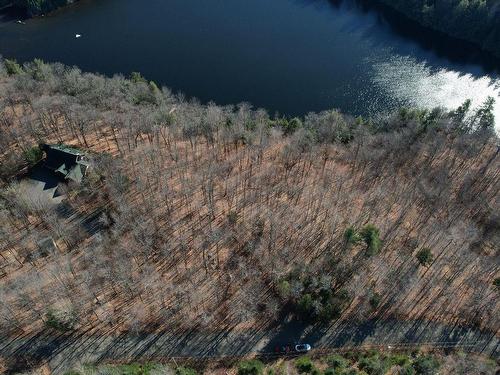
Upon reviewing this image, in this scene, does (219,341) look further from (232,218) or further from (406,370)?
(406,370)

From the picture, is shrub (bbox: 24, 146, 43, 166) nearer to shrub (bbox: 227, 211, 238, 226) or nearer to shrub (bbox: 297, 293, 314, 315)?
shrub (bbox: 227, 211, 238, 226)

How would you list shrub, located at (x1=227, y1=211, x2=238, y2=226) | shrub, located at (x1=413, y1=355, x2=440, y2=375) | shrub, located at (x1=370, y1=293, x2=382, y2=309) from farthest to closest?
1. shrub, located at (x1=227, y1=211, x2=238, y2=226)
2. shrub, located at (x1=370, y1=293, x2=382, y2=309)
3. shrub, located at (x1=413, y1=355, x2=440, y2=375)

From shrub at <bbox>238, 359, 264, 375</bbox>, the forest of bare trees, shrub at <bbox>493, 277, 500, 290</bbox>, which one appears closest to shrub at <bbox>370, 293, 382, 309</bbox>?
the forest of bare trees

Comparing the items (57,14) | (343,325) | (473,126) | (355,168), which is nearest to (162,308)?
(343,325)

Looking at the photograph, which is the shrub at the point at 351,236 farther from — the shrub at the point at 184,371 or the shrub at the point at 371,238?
the shrub at the point at 184,371

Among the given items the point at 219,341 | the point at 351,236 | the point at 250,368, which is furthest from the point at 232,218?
the point at 250,368

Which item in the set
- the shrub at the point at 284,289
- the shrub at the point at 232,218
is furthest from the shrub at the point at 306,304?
the shrub at the point at 232,218
